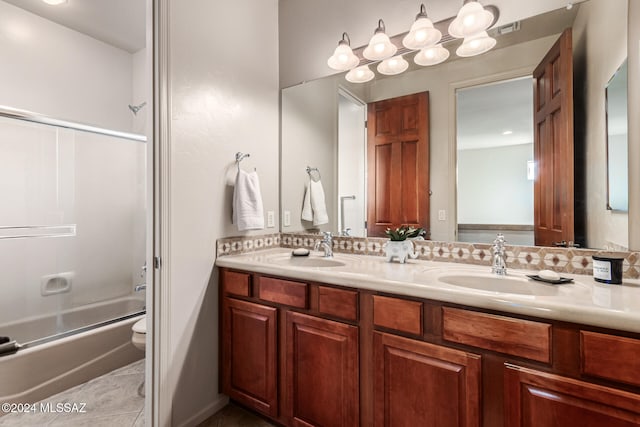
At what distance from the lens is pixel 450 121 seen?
5.53 ft

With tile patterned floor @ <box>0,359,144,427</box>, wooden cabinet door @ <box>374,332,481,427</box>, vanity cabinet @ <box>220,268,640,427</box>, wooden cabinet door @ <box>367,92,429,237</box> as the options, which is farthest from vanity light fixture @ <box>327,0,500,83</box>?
tile patterned floor @ <box>0,359,144,427</box>

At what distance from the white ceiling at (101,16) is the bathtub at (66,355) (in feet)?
7.65

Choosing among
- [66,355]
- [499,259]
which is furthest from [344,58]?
[66,355]

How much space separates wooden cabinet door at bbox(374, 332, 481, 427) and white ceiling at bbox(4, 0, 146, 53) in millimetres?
2860

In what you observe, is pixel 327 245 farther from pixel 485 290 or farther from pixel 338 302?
pixel 485 290

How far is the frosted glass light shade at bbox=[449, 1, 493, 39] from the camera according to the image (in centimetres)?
145

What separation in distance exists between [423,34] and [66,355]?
2.90 meters

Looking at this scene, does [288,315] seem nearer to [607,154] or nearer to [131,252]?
[607,154]

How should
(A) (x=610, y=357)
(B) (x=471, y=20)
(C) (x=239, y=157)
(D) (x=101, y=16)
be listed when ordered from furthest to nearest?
(D) (x=101, y=16) → (C) (x=239, y=157) → (B) (x=471, y=20) → (A) (x=610, y=357)

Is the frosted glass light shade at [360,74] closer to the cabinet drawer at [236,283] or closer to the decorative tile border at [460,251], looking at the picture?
the decorative tile border at [460,251]

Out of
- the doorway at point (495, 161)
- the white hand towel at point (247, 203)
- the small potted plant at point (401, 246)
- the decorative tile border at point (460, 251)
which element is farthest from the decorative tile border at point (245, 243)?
the doorway at point (495, 161)

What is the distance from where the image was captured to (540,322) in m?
0.91

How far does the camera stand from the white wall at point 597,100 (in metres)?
1.24

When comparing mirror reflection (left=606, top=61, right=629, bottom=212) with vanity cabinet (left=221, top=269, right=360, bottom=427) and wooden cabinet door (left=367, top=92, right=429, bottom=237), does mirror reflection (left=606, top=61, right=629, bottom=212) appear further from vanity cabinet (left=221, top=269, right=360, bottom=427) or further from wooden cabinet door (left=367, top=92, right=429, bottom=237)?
vanity cabinet (left=221, top=269, right=360, bottom=427)
